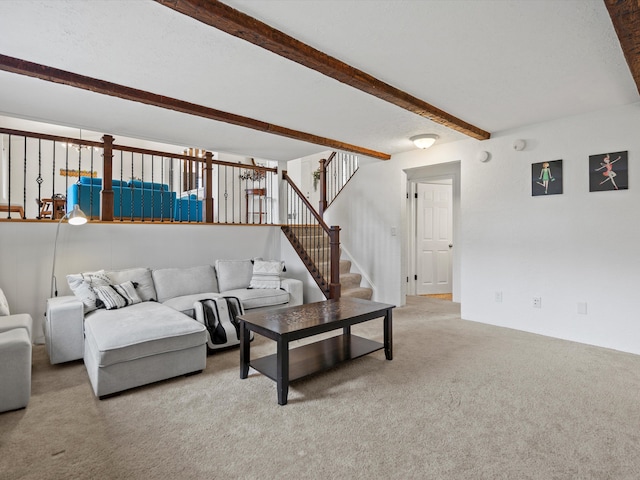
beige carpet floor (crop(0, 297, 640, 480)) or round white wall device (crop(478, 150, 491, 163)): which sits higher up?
round white wall device (crop(478, 150, 491, 163))

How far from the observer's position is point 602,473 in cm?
163

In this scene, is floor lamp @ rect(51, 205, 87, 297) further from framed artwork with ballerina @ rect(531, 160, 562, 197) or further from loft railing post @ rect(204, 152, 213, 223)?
framed artwork with ballerina @ rect(531, 160, 562, 197)

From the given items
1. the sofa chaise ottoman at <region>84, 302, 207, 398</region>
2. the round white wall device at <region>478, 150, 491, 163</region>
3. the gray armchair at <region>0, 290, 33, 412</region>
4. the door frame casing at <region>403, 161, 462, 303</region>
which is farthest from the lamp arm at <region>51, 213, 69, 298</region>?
the round white wall device at <region>478, 150, 491, 163</region>

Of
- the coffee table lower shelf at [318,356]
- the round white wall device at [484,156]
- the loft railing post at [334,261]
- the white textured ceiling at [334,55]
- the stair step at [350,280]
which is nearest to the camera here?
the white textured ceiling at [334,55]

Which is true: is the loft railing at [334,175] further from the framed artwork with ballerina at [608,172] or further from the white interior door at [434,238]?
the framed artwork with ballerina at [608,172]

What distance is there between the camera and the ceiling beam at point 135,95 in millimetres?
2432

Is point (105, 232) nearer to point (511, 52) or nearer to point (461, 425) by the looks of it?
point (461, 425)

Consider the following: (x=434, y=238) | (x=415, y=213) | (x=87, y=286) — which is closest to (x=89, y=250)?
(x=87, y=286)

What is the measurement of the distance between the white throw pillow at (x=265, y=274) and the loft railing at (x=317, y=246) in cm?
58

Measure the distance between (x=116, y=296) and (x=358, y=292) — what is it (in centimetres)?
315

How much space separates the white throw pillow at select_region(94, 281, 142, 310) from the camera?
10.4 ft

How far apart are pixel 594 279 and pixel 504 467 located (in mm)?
2672

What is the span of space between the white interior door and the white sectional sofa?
3.32m

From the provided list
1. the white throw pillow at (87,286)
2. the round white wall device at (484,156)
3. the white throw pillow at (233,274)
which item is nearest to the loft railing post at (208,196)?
the white throw pillow at (233,274)
